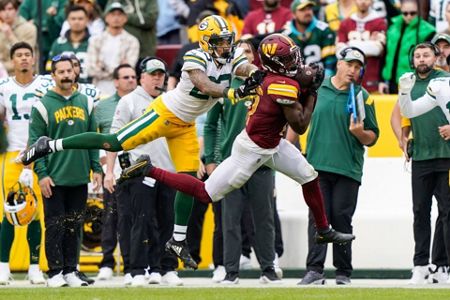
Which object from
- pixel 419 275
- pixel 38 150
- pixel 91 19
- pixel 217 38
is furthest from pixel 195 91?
pixel 91 19

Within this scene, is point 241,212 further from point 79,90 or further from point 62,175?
point 79,90

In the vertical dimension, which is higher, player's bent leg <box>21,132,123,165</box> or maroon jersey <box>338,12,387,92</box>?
maroon jersey <box>338,12,387,92</box>

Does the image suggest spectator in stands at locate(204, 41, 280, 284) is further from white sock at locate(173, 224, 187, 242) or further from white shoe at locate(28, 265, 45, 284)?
white shoe at locate(28, 265, 45, 284)

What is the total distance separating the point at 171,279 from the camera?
13812 millimetres

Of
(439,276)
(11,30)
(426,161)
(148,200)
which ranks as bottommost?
(439,276)

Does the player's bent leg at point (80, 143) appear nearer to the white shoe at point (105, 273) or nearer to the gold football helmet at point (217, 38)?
the gold football helmet at point (217, 38)

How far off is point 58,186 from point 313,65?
307 centimetres

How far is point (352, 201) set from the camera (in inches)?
541

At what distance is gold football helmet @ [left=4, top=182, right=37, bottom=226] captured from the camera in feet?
45.3

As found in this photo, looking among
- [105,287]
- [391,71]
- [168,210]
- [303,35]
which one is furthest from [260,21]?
[105,287]

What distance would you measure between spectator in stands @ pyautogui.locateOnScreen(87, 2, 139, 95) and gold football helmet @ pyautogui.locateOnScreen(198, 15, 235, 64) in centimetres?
527

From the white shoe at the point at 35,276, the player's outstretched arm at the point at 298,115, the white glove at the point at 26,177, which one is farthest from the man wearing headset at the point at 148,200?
the player's outstretched arm at the point at 298,115

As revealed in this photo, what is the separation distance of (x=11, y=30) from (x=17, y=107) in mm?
4086

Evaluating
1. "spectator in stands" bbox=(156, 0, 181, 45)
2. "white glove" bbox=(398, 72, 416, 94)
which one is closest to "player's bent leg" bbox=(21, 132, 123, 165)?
"white glove" bbox=(398, 72, 416, 94)
